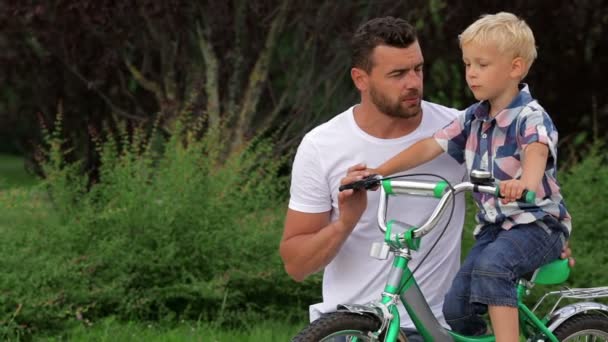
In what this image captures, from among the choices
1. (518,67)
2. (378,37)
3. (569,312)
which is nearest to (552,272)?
(569,312)

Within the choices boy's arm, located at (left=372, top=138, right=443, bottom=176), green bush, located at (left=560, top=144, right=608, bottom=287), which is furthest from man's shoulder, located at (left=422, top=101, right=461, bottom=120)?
green bush, located at (left=560, top=144, right=608, bottom=287)

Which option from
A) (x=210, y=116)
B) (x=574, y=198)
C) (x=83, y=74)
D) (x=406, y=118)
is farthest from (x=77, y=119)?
(x=406, y=118)

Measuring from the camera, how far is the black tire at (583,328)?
4.00 metres

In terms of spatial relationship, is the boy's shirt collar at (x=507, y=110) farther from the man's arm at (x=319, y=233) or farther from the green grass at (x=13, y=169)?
the green grass at (x=13, y=169)

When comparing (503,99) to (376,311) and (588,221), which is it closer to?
(376,311)

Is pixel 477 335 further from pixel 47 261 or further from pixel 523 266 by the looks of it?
pixel 47 261

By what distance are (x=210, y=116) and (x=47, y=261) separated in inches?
145

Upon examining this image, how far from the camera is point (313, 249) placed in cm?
405

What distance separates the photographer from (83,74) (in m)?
10.5

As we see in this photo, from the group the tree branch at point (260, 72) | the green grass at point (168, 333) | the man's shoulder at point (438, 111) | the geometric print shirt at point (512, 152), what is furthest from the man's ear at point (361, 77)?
the tree branch at point (260, 72)

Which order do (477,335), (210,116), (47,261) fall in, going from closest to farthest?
(477,335)
(47,261)
(210,116)

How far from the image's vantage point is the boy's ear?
388 cm

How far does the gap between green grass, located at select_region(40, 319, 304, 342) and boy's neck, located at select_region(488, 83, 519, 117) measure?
2.55 metres

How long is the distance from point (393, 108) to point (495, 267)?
0.73m
